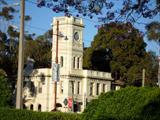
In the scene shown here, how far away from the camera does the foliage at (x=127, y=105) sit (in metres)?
18.9

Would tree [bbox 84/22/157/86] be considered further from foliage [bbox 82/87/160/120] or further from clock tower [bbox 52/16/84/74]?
foliage [bbox 82/87/160/120]

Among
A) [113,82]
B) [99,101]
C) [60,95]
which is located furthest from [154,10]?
[113,82]

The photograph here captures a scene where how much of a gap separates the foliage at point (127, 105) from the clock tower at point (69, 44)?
59.2 m

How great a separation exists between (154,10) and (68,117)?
10.1 m

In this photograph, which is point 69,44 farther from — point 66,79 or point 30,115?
point 30,115

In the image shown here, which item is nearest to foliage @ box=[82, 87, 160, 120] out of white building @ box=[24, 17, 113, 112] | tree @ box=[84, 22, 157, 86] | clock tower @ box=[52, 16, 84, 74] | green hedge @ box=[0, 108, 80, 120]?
green hedge @ box=[0, 108, 80, 120]

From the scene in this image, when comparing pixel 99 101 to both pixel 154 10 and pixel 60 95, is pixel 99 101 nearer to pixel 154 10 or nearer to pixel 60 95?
pixel 154 10

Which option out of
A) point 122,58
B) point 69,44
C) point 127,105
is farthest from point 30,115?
point 122,58

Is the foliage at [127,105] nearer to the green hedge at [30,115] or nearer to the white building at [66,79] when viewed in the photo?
the green hedge at [30,115]

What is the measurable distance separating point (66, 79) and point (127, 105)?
63591mm

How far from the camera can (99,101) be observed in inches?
851

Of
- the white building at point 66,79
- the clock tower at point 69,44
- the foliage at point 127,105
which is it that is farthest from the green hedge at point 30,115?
the white building at point 66,79

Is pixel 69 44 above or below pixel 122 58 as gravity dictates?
above

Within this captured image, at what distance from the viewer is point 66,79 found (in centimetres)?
8388
